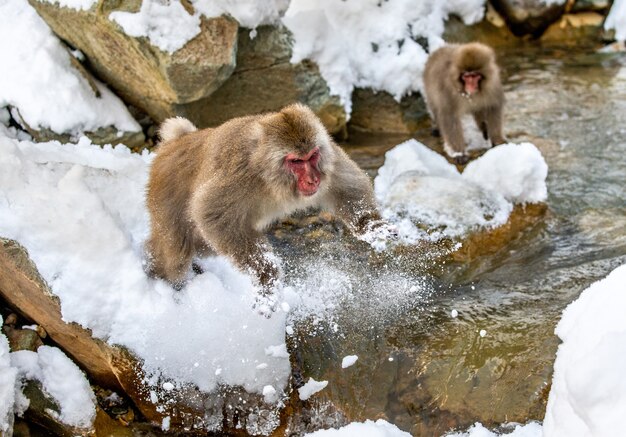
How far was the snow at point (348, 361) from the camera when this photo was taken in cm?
337

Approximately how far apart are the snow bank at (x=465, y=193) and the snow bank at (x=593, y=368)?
7.74 feet

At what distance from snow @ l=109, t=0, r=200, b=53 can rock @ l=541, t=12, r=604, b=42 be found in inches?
241

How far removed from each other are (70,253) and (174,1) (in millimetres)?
2657

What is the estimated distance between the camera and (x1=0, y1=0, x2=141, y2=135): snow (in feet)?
17.6

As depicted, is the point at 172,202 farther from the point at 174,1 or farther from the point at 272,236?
the point at 174,1

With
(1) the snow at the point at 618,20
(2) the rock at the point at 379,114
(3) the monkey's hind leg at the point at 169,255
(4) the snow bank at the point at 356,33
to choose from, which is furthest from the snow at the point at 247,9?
(1) the snow at the point at 618,20

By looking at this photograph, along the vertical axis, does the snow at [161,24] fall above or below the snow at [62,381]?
above

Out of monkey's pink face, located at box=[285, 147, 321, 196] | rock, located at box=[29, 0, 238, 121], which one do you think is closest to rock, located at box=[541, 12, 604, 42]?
rock, located at box=[29, 0, 238, 121]

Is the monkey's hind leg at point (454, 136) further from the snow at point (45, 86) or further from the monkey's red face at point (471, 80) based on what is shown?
the snow at point (45, 86)

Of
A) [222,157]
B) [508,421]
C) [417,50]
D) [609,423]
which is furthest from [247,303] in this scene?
[417,50]

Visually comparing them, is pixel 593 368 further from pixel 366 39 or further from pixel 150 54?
pixel 366 39

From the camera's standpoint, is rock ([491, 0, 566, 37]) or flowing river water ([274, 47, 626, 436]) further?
rock ([491, 0, 566, 37])

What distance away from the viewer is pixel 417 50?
23.3ft

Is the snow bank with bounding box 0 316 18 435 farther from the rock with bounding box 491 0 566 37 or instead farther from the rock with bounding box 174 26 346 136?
the rock with bounding box 491 0 566 37
